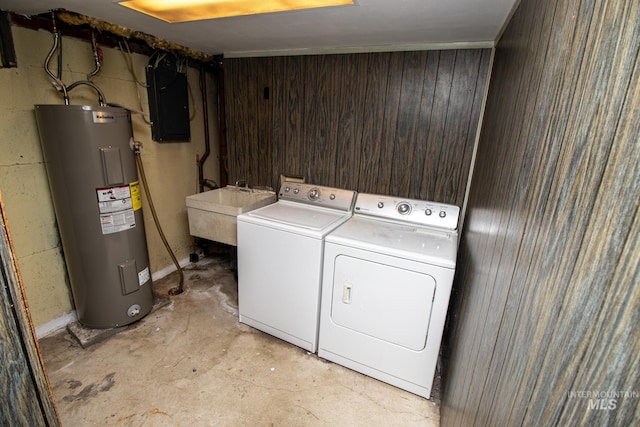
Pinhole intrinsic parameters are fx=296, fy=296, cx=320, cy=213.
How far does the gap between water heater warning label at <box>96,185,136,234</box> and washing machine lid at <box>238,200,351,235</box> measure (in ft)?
2.51

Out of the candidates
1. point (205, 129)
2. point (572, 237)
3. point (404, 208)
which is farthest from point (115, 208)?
point (572, 237)

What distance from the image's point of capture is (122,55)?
91.7 inches

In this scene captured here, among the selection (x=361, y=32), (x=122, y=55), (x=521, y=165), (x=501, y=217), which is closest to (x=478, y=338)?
(x=501, y=217)

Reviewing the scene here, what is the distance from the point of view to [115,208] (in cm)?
199

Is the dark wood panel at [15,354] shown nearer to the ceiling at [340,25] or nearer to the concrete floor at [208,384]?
the concrete floor at [208,384]

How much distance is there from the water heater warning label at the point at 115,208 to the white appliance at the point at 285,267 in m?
0.77

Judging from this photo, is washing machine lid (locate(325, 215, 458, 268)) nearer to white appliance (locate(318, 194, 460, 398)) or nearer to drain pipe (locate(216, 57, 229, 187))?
white appliance (locate(318, 194, 460, 398))

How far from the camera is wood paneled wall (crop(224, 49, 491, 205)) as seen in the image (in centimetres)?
206

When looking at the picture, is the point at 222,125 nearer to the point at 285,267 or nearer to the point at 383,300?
the point at 285,267

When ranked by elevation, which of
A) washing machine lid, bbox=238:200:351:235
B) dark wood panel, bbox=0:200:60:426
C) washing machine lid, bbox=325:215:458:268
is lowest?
washing machine lid, bbox=325:215:458:268

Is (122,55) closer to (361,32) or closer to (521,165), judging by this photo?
(361,32)

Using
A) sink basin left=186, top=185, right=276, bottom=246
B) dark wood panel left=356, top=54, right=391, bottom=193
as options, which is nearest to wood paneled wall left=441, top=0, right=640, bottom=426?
dark wood panel left=356, top=54, right=391, bottom=193

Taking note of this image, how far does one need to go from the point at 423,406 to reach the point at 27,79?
3121mm

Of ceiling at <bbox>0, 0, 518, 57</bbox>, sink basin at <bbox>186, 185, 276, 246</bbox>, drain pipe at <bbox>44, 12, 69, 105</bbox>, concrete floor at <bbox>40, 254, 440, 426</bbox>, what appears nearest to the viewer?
ceiling at <bbox>0, 0, 518, 57</bbox>
